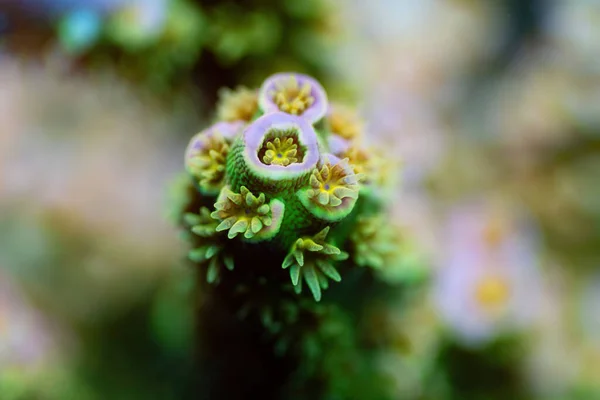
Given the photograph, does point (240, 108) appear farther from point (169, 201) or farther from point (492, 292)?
point (492, 292)

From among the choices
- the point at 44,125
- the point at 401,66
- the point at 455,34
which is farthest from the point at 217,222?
the point at 455,34

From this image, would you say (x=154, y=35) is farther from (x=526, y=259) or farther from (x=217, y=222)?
(x=526, y=259)

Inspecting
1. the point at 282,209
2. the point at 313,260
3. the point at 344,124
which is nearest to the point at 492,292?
the point at 344,124

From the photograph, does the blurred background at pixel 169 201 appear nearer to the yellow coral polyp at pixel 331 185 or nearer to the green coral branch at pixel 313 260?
the green coral branch at pixel 313 260

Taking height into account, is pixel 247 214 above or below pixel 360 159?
below

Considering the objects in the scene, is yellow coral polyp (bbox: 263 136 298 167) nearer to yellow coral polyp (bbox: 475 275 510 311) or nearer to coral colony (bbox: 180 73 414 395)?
coral colony (bbox: 180 73 414 395)

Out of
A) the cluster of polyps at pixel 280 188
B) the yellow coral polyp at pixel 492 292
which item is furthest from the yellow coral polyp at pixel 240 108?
the yellow coral polyp at pixel 492 292

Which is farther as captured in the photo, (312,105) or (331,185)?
(312,105)

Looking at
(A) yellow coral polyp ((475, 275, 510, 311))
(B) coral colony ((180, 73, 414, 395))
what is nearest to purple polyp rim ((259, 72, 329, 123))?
(B) coral colony ((180, 73, 414, 395))
